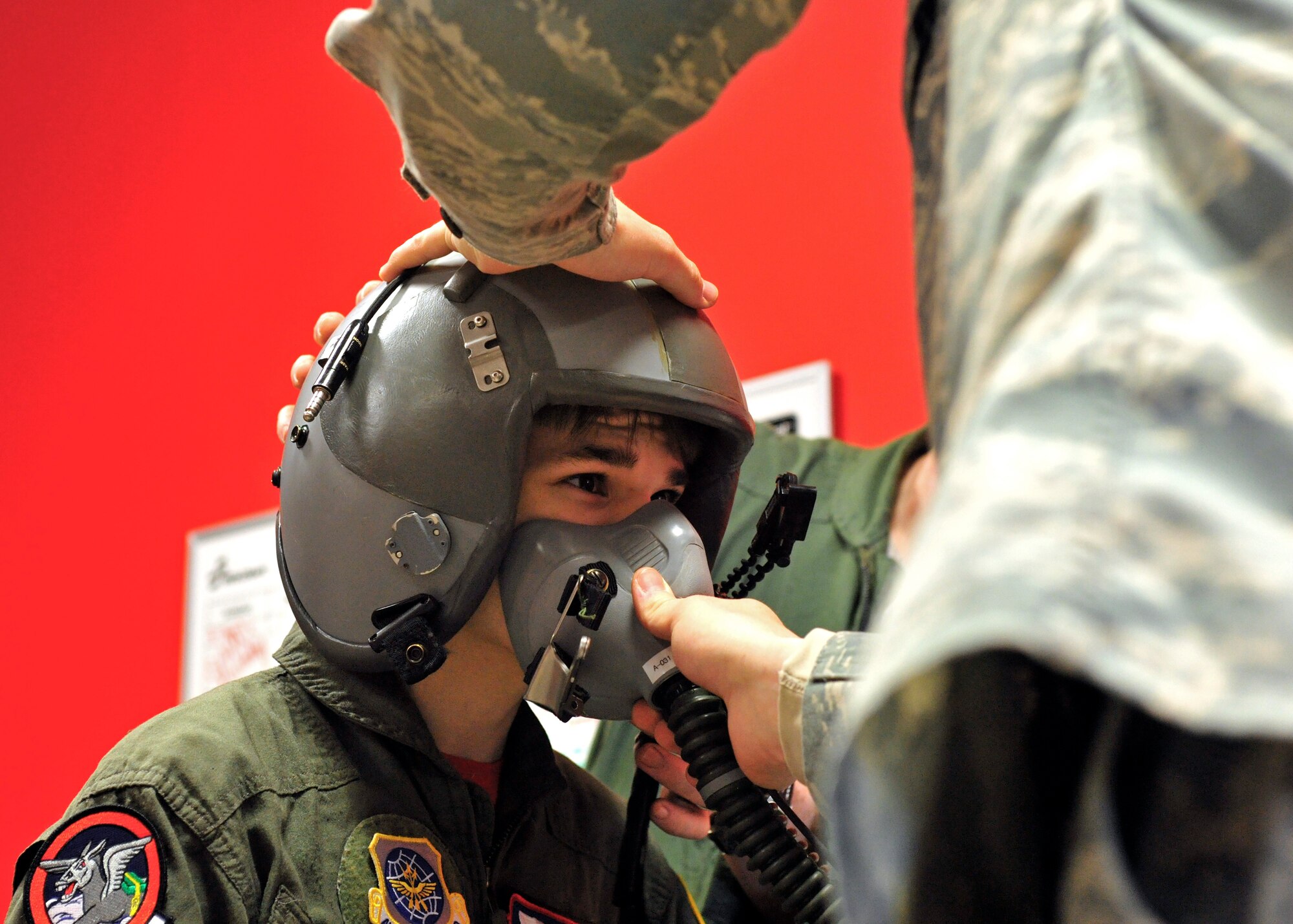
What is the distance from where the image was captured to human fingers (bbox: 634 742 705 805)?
1.47m

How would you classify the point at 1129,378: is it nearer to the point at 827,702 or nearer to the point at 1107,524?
the point at 1107,524

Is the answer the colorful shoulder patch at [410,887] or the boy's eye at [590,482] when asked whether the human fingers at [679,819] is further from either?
the boy's eye at [590,482]

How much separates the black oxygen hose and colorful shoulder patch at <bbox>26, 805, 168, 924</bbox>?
51cm

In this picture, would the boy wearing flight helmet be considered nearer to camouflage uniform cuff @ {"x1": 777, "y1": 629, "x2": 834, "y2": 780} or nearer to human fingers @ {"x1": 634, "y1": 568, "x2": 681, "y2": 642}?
human fingers @ {"x1": 634, "y1": 568, "x2": 681, "y2": 642}

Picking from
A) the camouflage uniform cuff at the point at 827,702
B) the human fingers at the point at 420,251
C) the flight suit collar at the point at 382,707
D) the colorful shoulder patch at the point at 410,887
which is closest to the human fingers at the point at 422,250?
the human fingers at the point at 420,251

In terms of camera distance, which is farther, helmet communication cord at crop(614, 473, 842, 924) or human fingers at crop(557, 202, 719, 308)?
human fingers at crop(557, 202, 719, 308)

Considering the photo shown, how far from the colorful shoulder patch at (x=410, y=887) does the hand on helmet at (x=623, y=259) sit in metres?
0.64

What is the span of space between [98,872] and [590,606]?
532 millimetres

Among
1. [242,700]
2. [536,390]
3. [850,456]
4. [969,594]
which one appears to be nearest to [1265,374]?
[969,594]

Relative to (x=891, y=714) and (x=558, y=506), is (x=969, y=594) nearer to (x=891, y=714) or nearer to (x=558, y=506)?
(x=891, y=714)

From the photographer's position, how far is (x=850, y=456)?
2223 millimetres

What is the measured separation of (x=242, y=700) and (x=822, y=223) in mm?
1435

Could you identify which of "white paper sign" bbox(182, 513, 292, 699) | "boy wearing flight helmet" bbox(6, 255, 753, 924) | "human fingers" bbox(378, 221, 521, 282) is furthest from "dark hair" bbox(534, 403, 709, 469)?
"white paper sign" bbox(182, 513, 292, 699)

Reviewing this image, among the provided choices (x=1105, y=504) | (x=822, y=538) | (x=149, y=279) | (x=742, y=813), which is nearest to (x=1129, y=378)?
(x=1105, y=504)
